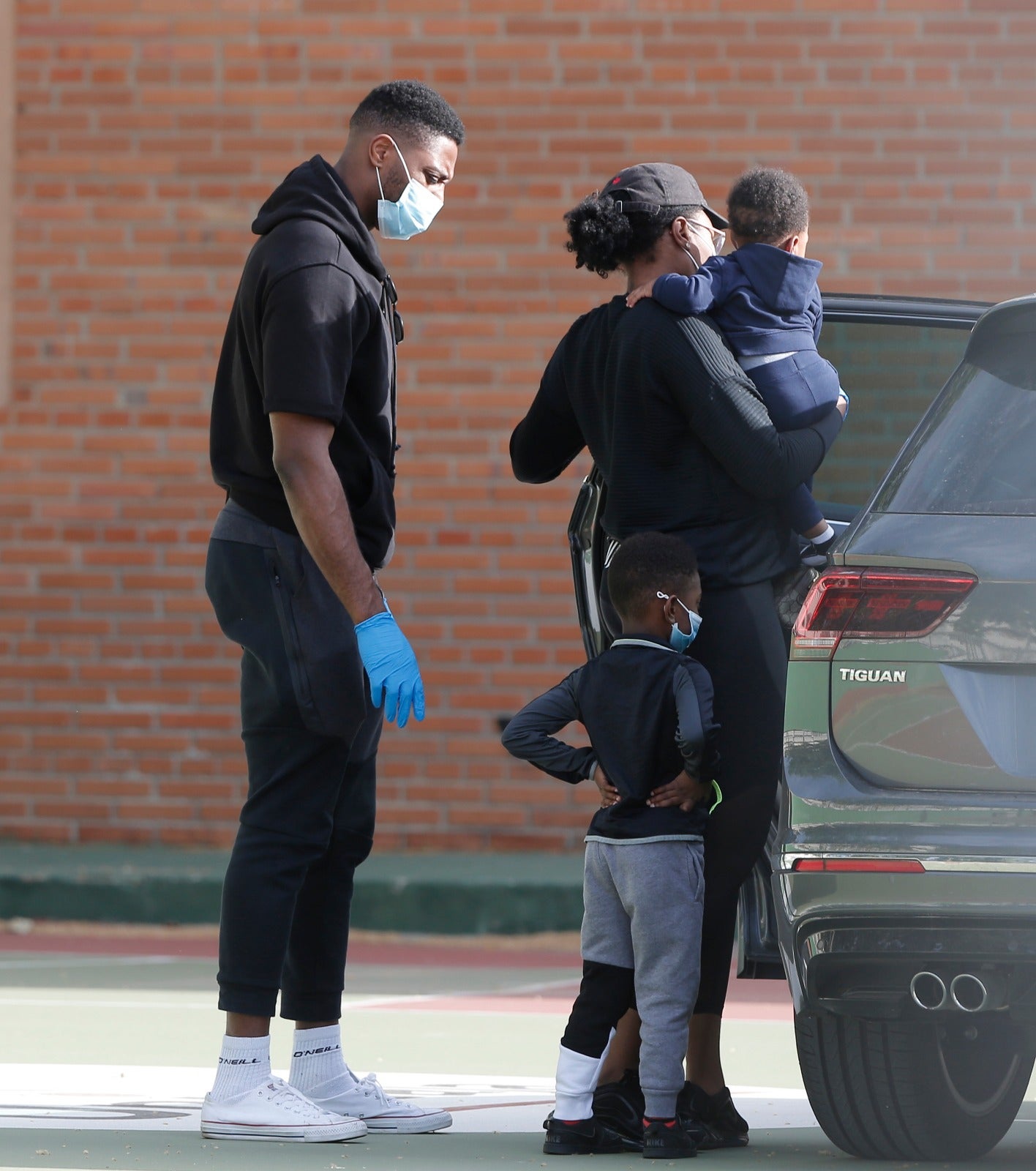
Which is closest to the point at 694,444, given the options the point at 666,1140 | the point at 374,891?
the point at 666,1140

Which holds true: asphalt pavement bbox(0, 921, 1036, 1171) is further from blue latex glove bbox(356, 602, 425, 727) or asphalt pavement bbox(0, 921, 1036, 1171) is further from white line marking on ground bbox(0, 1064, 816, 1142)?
blue latex glove bbox(356, 602, 425, 727)

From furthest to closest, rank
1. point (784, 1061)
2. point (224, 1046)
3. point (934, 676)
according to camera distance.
Answer: point (784, 1061)
point (224, 1046)
point (934, 676)

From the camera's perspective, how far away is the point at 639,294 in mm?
4387

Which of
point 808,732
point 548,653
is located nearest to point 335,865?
point 808,732

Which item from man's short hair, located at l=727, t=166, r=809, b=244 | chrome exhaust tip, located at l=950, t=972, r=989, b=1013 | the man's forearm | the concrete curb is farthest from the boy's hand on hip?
the concrete curb

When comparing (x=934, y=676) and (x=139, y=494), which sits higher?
(x=139, y=494)

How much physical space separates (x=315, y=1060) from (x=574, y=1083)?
2.19 feet

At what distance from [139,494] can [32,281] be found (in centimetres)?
111

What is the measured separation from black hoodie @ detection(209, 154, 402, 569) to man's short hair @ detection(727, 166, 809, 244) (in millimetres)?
794

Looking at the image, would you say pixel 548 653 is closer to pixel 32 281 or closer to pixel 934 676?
pixel 32 281

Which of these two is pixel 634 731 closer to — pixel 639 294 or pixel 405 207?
pixel 639 294

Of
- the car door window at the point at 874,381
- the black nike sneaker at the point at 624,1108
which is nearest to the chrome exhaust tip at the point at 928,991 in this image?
the black nike sneaker at the point at 624,1108

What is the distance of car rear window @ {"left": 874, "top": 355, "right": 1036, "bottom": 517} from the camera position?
3.62 meters

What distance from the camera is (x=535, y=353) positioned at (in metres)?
9.51
